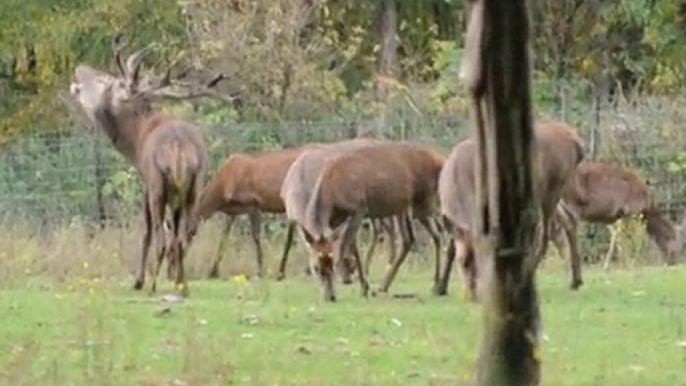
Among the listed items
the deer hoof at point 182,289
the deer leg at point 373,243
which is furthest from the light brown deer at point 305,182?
the deer leg at point 373,243

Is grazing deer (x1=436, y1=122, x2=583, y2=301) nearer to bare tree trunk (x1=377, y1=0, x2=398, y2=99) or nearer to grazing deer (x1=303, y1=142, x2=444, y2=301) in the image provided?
grazing deer (x1=303, y1=142, x2=444, y2=301)

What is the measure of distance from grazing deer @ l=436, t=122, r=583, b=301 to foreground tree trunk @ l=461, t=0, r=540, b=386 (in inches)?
238

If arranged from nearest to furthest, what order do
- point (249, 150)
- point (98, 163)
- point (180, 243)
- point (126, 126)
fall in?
point (180, 243)
point (126, 126)
point (249, 150)
point (98, 163)

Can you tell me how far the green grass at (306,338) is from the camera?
38.0 feet

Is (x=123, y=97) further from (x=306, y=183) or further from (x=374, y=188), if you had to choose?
(x=374, y=188)

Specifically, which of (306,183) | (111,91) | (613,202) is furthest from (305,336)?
(613,202)

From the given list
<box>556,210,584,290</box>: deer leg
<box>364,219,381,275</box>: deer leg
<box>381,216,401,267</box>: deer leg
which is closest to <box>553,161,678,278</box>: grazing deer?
<box>556,210,584,290</box>: deer leg

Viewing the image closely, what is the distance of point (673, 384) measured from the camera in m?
11.8

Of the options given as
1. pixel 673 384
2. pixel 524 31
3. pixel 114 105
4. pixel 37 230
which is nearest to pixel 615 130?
pixel 37 230

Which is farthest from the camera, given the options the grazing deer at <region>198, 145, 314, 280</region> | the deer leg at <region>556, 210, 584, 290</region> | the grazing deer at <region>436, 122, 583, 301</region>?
the grazing deer at <region>198, 145, 314, 280</region>

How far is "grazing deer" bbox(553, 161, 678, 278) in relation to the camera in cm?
2412

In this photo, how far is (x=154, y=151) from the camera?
18656 millimetres

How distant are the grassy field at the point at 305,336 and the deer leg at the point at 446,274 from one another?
172 millimetres

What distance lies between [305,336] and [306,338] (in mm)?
118
